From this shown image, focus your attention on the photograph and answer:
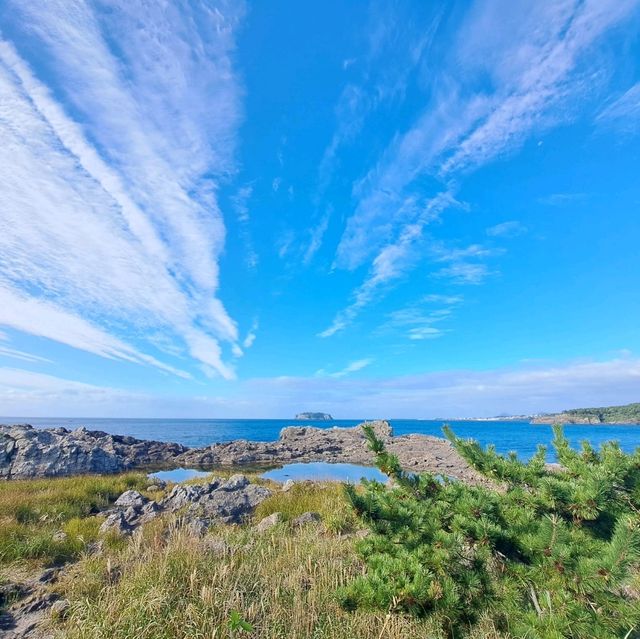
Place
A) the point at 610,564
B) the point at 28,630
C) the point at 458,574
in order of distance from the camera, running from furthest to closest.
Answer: the point at 28,630 → the point at 458,574 → the point at 610,564

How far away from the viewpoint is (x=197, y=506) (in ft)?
33.1

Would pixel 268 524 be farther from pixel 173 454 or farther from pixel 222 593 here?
pixel 173 454

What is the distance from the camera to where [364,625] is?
388 cm

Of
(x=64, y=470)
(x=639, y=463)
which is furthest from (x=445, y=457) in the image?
(x=639, y=463)

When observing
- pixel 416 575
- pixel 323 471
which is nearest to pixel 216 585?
pixel 416 575

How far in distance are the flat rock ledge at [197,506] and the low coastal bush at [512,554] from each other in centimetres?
550

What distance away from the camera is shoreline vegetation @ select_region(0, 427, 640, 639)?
2.96 m

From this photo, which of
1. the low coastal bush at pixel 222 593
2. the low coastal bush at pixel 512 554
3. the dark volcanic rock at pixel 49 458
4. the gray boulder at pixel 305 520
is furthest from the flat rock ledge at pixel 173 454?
the low coastal bush at pixel 512 554

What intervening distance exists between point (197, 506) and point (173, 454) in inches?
1183

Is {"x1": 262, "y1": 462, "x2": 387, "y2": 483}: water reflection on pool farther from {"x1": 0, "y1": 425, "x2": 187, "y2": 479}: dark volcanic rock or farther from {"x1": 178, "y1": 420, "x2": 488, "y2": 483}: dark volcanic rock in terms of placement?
{"x1": 0, "y1": 425, "x2": 187, "y2": 479}: dark volcanic rock

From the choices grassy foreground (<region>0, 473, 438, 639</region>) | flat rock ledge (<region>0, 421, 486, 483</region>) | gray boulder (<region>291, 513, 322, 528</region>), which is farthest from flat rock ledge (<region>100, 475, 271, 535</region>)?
flat rock ledge (<region>0, 421, 486, 483</region>)

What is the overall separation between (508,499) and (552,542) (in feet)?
3.33

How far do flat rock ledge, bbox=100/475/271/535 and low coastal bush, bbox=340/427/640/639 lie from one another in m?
5.50

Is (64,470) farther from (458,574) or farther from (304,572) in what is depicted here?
(458,574)
